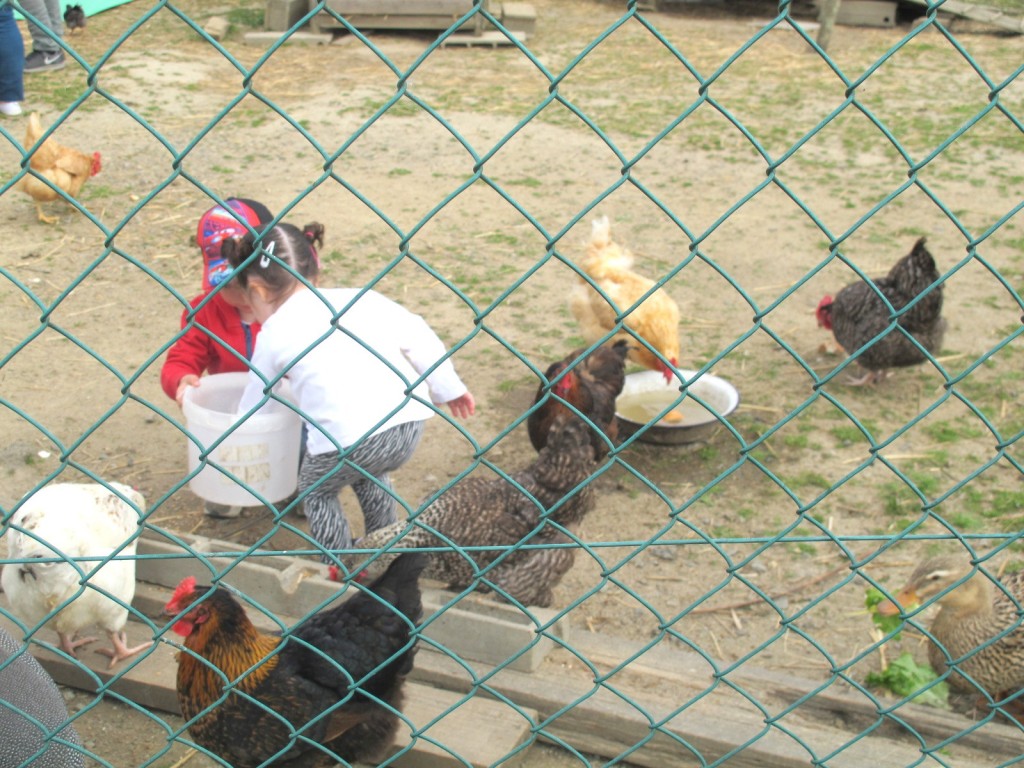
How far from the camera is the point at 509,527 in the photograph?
3332mm

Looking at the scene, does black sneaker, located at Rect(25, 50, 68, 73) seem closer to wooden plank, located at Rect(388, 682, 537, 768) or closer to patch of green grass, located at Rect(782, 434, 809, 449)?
patch of green grass, located at Rect(782, 434, 809, 449)

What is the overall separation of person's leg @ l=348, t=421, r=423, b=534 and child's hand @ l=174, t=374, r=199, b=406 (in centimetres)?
65

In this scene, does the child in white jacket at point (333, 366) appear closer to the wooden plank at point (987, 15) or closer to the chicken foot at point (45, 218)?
the chicken foot at point (45, 218)

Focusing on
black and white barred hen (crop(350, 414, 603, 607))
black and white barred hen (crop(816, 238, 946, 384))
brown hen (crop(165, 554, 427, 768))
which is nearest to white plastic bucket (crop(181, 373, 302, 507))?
black and white barred hen (crop(350, 414, 603, 607))

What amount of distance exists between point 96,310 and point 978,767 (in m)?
4.31

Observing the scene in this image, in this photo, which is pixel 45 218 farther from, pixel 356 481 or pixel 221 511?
pixel 356 481

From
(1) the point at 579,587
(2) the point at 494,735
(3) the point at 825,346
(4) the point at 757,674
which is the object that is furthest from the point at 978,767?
(3) the point at 825,346

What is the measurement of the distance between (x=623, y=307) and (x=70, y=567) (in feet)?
9.12

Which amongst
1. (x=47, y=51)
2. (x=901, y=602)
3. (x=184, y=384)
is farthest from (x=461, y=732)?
(x=47, y=51)

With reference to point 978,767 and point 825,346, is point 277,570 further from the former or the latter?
point 825,346

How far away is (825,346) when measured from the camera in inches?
204

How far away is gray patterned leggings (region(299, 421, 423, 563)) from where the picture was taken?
3.24 m

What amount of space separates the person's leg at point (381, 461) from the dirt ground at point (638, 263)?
32 cm

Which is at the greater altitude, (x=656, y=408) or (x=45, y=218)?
(x=656, y=408)
